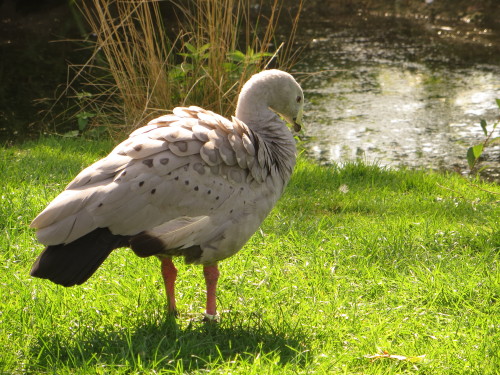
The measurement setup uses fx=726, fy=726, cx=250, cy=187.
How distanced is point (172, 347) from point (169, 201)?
67cm

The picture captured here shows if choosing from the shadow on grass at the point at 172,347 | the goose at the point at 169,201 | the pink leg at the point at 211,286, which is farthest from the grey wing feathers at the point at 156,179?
the shadow on grass at the point at 172,347

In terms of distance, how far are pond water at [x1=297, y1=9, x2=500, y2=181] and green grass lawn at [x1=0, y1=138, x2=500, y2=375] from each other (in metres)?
2.63

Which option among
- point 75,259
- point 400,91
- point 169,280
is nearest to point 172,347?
point 169,280

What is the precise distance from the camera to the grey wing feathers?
3.28 m

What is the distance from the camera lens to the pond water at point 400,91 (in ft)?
27.0

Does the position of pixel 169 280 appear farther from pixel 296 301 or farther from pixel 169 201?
pixel 296 301


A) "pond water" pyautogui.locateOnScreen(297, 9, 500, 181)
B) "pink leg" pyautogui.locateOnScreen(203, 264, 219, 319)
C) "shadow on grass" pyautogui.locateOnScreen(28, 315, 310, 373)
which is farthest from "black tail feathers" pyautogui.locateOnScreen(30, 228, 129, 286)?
"pond water" pyautogui.locateOnScreen(297, 9, 500, 181)

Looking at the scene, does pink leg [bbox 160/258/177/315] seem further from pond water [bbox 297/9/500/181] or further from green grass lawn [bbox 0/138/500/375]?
pond water [bbox 297/9/500/181]

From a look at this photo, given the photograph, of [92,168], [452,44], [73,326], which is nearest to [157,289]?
[73,326]

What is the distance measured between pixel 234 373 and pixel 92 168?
1.18m

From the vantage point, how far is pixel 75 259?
3211mm

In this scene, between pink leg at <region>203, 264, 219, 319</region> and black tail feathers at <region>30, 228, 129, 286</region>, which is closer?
black tail feathers at <region>30, 228, 129, 286</region>

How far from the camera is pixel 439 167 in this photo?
25.1ft

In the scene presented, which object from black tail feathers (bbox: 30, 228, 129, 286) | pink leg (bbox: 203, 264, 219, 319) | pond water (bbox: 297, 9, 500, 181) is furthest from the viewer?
pond water (bbox: 297, 9, 500, 181)
